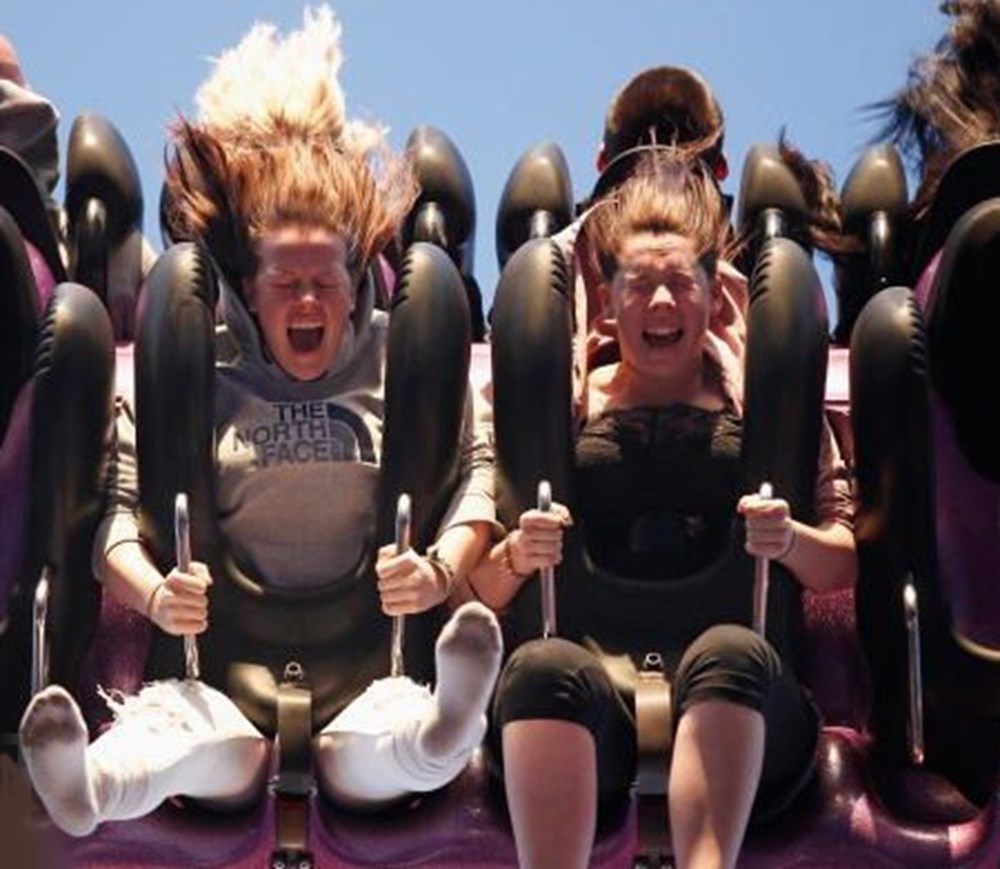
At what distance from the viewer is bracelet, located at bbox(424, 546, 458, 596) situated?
2.52 metres

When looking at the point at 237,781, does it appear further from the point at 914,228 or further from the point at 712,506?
the point at 914,228

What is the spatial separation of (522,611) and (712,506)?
252mm

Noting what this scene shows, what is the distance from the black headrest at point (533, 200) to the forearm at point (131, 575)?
1160mm

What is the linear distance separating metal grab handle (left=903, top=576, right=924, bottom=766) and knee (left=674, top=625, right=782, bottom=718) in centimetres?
20

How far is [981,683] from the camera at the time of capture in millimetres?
2551

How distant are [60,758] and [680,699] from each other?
62 centimetres

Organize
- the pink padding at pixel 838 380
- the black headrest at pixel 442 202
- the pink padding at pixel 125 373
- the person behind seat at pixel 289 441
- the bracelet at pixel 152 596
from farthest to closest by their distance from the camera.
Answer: the black headrest at pixel 442 202, the pink padding at pixel 838 380, the pink padding at pixel 125 373, the bracelet at pixel 152 596, the person behind seat at pixel 289 441

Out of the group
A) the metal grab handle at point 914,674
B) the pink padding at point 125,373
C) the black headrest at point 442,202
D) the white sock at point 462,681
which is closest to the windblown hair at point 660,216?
the metal grab handle at point 914,674

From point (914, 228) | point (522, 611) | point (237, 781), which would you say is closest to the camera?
point (237, 781)

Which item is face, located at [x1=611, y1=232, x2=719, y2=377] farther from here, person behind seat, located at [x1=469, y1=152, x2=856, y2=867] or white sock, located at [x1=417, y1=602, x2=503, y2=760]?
white sock, located at [x1=417, y1=602, x2=503, y2=760]

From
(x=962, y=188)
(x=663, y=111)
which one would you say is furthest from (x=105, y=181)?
(x=962, y=188)

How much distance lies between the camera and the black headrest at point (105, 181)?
3.63m

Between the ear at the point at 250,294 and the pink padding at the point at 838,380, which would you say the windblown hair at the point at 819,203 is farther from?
the ear at the point at 250,294

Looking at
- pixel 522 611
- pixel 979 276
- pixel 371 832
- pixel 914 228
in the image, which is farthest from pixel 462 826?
pixel 914 228
